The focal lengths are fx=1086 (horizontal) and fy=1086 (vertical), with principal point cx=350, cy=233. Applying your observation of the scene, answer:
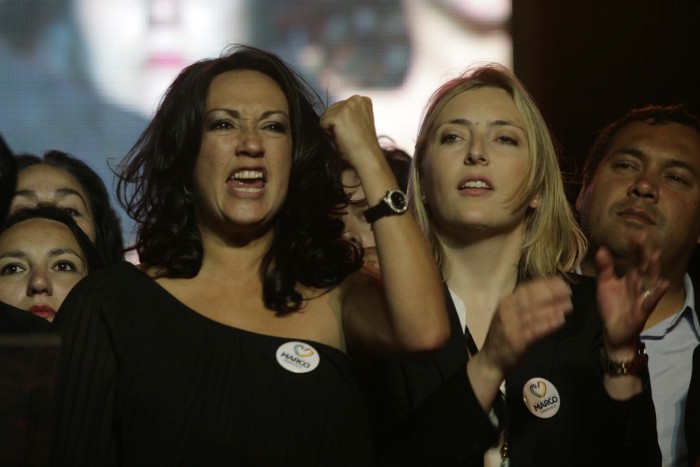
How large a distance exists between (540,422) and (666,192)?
1.14 meters

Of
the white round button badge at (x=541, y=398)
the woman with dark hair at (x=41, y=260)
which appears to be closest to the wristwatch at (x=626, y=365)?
the white round button badge at (x=541, y=398)

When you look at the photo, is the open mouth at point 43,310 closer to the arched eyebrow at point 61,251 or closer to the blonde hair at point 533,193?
the arched eyebrow at point 61,251

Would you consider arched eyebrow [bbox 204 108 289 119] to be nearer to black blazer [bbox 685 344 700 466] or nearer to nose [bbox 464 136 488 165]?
nose [bbox 464 136 488 165]

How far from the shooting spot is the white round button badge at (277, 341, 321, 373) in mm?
1993

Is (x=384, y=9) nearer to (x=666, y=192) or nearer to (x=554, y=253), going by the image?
(x=666, y=192)

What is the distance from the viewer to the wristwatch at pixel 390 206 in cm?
200

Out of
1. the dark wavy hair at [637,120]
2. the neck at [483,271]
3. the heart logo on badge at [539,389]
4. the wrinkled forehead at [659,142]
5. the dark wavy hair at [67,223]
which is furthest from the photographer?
the dark wavy hair at [637,120]

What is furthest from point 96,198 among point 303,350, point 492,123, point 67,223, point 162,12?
point 303,350

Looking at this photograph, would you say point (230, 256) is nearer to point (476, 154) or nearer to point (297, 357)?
point (297, 357)

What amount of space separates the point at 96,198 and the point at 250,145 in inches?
52.2

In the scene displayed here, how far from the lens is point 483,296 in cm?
246

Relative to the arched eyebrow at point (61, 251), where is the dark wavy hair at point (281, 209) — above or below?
above

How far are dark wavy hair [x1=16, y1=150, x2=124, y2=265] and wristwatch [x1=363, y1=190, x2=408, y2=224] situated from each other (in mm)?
1379

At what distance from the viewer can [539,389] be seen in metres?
2.27
